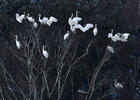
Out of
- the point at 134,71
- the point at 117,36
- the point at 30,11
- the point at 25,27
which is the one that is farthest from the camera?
the point at 134,71

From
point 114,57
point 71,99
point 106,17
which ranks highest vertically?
point 106,17

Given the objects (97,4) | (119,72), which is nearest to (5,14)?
(97,4)

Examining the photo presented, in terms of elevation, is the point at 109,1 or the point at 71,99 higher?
the point at 109,1

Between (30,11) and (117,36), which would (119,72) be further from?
(117,36)

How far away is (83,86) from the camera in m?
9.31

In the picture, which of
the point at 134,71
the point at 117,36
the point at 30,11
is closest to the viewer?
the point at 117,36

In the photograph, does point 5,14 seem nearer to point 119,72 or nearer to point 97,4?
point 97,4

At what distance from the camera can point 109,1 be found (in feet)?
31.4

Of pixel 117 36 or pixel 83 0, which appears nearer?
pixel 117 36

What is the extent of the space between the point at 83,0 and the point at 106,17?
57cm

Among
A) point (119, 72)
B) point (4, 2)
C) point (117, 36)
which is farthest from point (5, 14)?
point (117, 36)

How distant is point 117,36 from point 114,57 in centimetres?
337

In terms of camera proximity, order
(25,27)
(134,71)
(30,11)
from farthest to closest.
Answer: (134,71), (30,11), (25,27)

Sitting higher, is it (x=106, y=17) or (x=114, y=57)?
(x=106, y=17)
